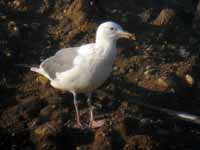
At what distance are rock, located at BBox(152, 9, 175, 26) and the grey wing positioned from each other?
8.41ft

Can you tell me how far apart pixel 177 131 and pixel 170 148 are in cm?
41

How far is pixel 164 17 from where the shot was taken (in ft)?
28.4

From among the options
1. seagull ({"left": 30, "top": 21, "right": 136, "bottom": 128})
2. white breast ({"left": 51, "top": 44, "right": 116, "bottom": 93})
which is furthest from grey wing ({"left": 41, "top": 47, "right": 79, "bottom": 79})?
white breast ({"left": 51, "top": 44, "right": 116, "bottom": 93})

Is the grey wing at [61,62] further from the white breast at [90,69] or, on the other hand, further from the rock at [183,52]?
the rock at [183,52]

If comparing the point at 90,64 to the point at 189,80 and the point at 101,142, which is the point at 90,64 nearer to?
the point at 101,142

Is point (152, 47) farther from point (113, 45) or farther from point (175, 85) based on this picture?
point (113, 45)

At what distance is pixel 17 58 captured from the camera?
7.96 m

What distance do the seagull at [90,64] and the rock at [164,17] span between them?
241 centimetres

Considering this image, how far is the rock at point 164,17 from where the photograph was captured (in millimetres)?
8648

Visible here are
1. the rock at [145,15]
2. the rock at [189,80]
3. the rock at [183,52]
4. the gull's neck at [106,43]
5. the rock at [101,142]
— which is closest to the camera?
the rock at [101,142]

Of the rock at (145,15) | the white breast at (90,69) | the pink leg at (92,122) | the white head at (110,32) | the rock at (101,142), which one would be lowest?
the rock at (101,142)

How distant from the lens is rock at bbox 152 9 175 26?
8.65 metres

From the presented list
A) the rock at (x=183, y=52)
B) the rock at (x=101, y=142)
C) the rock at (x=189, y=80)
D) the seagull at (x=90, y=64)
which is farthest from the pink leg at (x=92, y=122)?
the rock at (x=183, y=52)

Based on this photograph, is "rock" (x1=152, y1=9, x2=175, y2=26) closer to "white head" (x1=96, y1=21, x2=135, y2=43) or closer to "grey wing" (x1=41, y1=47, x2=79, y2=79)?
"white head" (x1=96, y1=21, x2=135, y2=43)
